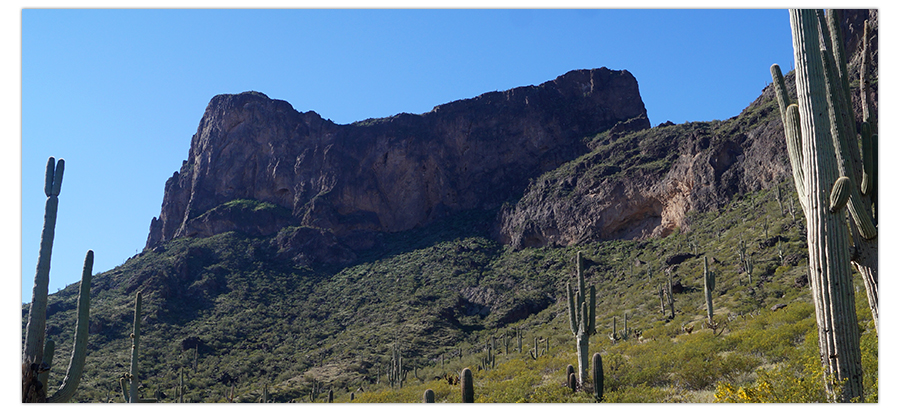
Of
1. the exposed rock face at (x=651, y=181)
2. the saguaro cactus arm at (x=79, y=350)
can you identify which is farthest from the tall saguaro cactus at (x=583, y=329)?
the exposed rock face at (x=651, y=181)

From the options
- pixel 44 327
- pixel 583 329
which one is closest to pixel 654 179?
pixel 583 329

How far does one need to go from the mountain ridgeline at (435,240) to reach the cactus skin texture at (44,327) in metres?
8.01

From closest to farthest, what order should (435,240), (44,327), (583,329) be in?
1. (44,327)
2. (583,329)
3. (435,240)

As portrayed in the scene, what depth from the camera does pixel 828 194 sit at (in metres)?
6.09

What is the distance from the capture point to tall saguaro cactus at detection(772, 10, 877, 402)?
5996 millimetres

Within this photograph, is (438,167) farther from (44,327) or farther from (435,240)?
(44,327)

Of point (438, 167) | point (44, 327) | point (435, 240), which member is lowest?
point (44, 327)

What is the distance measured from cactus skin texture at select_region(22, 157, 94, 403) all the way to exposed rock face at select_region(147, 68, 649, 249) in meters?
66.5

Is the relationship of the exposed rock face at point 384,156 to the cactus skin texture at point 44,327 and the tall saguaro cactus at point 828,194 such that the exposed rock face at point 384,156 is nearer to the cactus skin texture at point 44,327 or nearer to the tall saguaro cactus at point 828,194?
the cactus skin texture at point 44,327

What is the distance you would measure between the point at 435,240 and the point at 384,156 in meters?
18.6

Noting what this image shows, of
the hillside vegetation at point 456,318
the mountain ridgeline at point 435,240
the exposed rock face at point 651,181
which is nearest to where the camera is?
the hillside vegetation at point 456,318

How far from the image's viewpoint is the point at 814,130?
6266 millimetres

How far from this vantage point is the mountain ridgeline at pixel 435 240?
36.1 meters

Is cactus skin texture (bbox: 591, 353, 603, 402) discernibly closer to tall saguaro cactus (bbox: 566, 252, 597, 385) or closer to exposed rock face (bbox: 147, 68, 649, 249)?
tall saguaro cactus (bbox: 566, 252, 597, 385)
